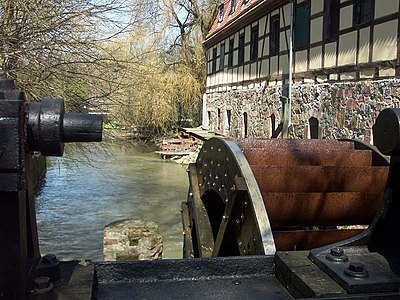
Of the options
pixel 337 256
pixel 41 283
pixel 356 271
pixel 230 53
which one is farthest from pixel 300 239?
pixel 230 53

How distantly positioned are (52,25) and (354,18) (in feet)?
17.6

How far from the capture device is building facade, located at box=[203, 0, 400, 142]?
295 inches

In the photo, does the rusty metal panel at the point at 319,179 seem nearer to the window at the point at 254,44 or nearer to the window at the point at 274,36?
the window at the point at 274,36

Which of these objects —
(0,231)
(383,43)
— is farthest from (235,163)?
(383,43)

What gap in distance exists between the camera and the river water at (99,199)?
32.0 feet

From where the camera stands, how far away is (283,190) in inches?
160

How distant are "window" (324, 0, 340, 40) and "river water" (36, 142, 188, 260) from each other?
4.85 metres

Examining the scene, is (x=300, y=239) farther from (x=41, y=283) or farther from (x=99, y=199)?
(x=99, y=199)

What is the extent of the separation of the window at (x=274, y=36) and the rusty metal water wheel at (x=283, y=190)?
7.90 m

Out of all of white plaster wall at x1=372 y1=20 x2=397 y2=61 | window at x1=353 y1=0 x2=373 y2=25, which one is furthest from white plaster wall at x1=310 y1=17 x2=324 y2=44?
white plaster wall at x1=372 y1=20 x2=397 y2=61

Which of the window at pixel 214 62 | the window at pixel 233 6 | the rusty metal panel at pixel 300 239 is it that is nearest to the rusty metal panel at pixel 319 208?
the rusty metal panel at pixel 300 239

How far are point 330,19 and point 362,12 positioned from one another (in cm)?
123

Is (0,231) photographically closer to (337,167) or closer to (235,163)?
(235,163)

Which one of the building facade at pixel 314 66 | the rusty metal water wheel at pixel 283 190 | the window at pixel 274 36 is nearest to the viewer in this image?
the rusty metal water wheel at pixel 283 190
